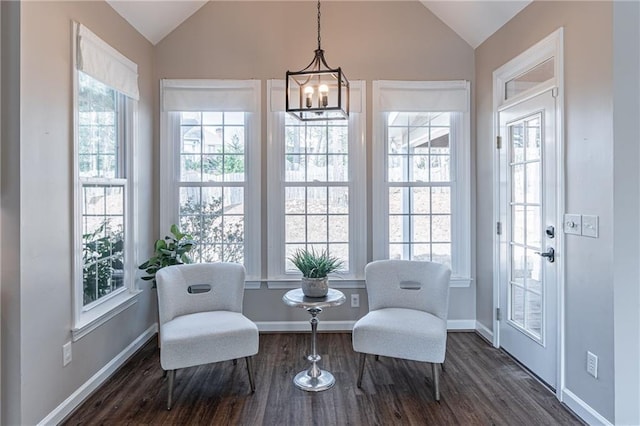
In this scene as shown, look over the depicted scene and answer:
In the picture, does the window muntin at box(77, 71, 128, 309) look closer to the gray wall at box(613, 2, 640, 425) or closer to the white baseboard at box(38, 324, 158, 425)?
the white baseboard at box(38, 324, 158, 425)

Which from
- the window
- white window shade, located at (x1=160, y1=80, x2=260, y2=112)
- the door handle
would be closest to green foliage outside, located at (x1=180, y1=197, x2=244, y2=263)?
the window

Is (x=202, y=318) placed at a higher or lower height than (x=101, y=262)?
lower

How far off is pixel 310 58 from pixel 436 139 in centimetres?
143

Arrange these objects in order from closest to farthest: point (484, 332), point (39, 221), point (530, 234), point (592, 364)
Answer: point (39, 221) < point (592, 364) < point (530, 234) < point (484, 332)

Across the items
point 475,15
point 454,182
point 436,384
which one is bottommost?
point 436,384

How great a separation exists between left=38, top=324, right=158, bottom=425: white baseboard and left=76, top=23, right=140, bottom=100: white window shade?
6.56ft

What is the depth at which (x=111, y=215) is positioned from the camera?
9.37ft

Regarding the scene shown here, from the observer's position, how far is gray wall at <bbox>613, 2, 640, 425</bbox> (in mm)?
773

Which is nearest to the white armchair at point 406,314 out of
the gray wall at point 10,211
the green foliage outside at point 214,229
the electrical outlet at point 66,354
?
the green foliage outside at point 214,229

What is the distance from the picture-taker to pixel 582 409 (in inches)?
86.8

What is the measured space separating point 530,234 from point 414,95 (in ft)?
5.35

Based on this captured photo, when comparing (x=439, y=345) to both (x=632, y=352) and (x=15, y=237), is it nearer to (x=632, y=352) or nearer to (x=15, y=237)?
(x=632, y=352)

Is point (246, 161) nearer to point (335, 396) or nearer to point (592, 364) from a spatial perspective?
point (335, 396)

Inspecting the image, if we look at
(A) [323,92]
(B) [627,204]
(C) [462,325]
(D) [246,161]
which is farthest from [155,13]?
(C) [462,325]
